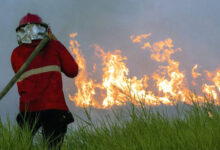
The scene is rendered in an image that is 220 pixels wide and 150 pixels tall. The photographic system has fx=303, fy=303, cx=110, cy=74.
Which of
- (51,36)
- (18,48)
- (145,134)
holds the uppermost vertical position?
(51,36)

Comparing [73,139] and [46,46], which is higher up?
[46,46]

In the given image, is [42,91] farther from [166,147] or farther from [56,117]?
[166,147]

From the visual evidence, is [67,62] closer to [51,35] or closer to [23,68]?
[51,35]

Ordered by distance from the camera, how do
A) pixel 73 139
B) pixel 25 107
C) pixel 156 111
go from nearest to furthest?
pixel 25 107, pixel 156 111, pixel 73 139

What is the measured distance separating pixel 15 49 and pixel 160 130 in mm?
2363

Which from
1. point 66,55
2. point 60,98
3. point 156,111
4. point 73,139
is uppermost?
point 66,55

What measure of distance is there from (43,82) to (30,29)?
2.63 ft

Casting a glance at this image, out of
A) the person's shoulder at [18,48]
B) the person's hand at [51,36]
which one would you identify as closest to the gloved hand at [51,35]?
the person's hand at [51,36]

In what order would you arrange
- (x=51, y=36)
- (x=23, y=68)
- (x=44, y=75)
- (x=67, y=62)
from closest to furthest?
(x=23, y=68) → (x=44, y=75) → (x=67, y=62) → (x=51, y=36)

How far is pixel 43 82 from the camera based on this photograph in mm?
3998

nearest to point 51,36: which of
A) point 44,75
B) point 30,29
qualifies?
point 30,29

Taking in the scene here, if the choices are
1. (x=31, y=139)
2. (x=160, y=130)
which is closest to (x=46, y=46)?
(x=31, y=139)

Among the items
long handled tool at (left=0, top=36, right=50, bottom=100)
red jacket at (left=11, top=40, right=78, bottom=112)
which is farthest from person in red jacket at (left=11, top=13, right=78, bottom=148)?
long handled tool at (left=0, top=36, right=50, bottom=100)

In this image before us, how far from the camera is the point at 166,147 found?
3562mm
